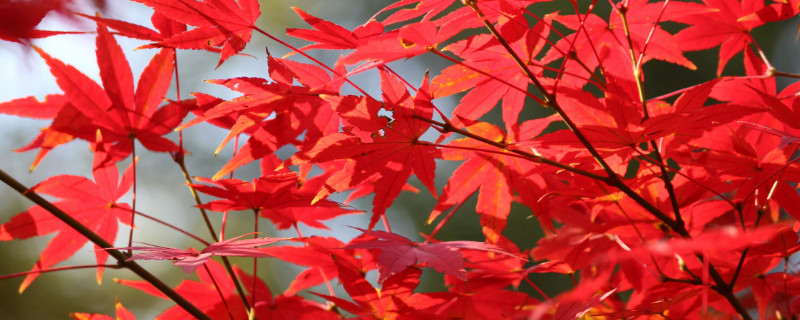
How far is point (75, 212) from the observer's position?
2.59ft

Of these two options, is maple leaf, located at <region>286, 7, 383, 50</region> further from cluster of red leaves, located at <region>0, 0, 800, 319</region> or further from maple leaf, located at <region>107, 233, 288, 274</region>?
maple leaf, located at <region>107, 233, 288, 274</region>

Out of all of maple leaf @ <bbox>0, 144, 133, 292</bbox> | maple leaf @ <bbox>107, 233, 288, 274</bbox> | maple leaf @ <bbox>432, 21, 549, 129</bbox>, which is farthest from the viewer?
maple leaf @ <bbox>0, 144, 133, 292</bbox>

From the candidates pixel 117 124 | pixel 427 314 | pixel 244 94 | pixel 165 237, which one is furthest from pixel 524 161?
pixel 165 237

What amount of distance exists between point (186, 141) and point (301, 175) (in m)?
4.05

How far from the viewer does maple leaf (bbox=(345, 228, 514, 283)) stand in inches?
21.0

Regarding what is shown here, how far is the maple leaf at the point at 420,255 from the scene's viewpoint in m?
0.53

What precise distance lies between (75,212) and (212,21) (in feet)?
1.22

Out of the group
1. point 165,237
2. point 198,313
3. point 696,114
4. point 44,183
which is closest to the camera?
point 696,114

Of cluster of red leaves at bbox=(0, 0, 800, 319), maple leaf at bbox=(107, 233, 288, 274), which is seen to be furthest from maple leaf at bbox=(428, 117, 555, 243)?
maple leaf at bbox=(107, 233, 288, 274)

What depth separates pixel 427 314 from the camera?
64cm

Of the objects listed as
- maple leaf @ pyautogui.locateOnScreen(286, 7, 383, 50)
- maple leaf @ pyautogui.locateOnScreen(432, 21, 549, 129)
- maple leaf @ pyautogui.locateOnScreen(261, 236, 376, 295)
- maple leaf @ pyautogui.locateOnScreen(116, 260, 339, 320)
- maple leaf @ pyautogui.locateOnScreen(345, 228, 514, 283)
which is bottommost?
maple leaf @ pyautogui.locateOnScreen(116, 260, 339, 320)

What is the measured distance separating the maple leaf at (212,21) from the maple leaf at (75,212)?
0.72ft

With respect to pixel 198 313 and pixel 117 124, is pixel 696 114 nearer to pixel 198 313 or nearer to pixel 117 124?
pixel 198 313

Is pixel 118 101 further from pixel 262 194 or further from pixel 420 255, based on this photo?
pixel 420 255
